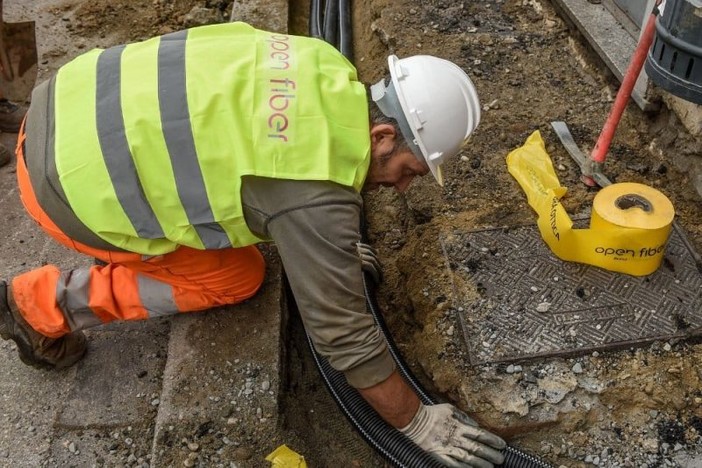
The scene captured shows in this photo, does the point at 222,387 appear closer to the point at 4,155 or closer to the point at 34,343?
the point at 34,343

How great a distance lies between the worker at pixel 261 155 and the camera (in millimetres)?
1969

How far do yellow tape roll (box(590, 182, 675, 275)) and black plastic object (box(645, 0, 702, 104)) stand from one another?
1.95 feet

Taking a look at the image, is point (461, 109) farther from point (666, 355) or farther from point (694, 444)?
point (694, 444)

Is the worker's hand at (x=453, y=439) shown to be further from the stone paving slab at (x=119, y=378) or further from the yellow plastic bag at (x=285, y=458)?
the stone paving slab at (x=119, y=378)

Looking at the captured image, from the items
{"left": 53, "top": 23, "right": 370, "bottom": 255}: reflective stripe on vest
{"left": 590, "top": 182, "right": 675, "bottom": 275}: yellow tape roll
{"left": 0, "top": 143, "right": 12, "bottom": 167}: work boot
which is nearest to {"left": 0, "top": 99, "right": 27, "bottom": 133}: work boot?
{"left": 0, "top": 143, "right": 12, "bottom": 167}: work boot

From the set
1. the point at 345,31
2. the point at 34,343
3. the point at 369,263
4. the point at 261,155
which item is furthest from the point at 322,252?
the point at 345,31

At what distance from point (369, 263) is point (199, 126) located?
47.4 inches

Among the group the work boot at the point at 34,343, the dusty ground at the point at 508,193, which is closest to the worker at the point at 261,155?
the dusty ground at the point at 508,193

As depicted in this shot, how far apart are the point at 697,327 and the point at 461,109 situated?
50.3 inches

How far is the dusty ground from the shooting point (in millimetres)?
2461

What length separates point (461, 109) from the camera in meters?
2.16

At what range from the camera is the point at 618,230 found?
8.47 feet

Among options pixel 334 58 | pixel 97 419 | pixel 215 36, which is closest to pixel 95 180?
pixel 215 36

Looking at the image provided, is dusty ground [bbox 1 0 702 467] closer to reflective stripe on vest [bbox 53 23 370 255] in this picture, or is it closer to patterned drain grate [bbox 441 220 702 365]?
patterned drain grate [bbox 441 220 702 365]
